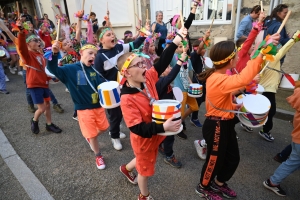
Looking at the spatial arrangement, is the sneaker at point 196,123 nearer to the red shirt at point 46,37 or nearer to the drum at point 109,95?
the drum at point 109,95

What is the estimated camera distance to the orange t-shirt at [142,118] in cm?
171

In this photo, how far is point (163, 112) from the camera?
5.28ft

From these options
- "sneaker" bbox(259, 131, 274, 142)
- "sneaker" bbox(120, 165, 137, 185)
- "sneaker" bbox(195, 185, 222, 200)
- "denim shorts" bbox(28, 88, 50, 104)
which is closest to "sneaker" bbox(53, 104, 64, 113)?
"denim shorts" bbox(28, 88, 50, 104)

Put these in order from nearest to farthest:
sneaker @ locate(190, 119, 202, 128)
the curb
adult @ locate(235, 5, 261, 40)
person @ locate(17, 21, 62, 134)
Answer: person @ locate(17, 21, 62, 134)
sneaker @ locate(190, 119, 202, 128)
the curb
adult @ locate(235, 5, 261, 40)

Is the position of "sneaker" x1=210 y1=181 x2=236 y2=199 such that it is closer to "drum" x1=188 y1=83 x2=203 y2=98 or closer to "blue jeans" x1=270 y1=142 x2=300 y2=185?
"blue jeans" x1=270 y1=142 x2=300 y2=185

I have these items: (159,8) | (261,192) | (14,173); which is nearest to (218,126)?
(261,192)

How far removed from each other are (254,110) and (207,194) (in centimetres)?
111

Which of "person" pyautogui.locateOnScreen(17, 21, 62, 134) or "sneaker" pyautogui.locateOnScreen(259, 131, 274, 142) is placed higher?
"person" pyautogui.locateOnScreen(17, 21, 62, 134)

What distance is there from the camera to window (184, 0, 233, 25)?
7.58 metres

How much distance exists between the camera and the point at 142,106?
70.7 inches

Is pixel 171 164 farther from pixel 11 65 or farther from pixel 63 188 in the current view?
pixel 11 65

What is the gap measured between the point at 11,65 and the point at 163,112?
9.24 meters

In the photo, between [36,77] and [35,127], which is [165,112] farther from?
[35,127]

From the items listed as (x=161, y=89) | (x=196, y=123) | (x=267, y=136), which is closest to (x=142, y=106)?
(x=161, y=89)
